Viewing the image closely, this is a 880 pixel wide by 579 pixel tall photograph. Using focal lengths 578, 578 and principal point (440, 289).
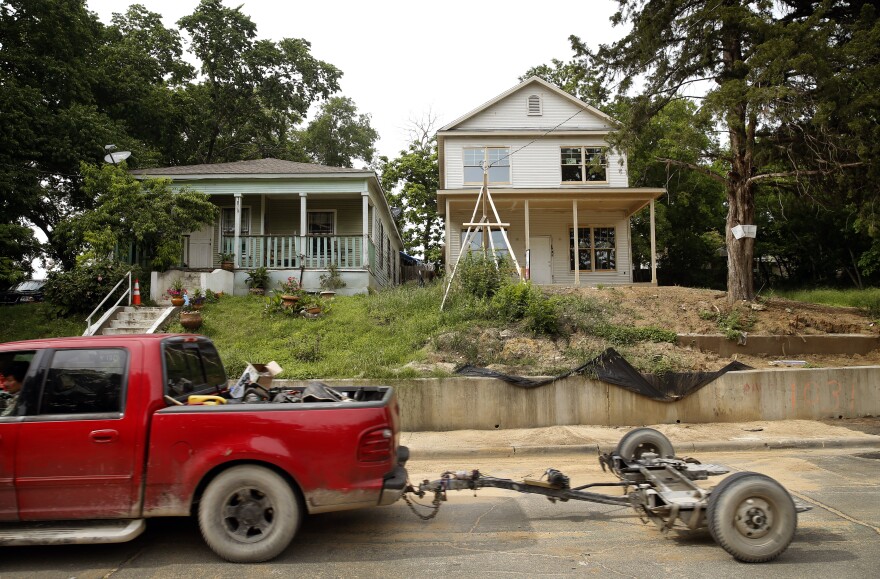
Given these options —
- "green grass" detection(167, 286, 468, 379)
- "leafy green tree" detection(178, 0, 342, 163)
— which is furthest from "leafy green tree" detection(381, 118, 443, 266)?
"green grass" detection(167, 286, 468, 379)

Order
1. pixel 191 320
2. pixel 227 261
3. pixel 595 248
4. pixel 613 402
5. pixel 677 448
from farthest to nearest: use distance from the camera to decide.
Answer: pixel 595 248 → pixel 227 261 → pixel 191 320 → pixel 613 402 → pixel 677 448

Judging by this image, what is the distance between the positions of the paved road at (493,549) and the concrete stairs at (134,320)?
9926 millimetres

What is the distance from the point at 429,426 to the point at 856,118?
1087 centimetres

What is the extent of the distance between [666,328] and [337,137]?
123 ft

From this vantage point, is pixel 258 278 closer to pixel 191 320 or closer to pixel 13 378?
pixel 191 320

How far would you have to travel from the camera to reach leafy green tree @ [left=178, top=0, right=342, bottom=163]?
3198cm

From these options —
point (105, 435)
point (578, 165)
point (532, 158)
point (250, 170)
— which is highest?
point (532, 158)

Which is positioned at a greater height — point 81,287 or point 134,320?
point 81,287

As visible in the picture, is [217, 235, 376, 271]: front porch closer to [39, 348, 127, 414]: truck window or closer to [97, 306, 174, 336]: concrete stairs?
[97, 306, 174, 336]: concrete stairs

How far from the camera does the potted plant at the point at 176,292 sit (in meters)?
14.8

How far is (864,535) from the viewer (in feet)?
15.7

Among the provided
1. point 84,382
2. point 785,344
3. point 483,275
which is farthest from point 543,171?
point 84,382

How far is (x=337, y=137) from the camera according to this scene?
46.2 metres

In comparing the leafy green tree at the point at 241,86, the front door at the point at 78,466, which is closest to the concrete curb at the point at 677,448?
the front door at the point at 78,466
